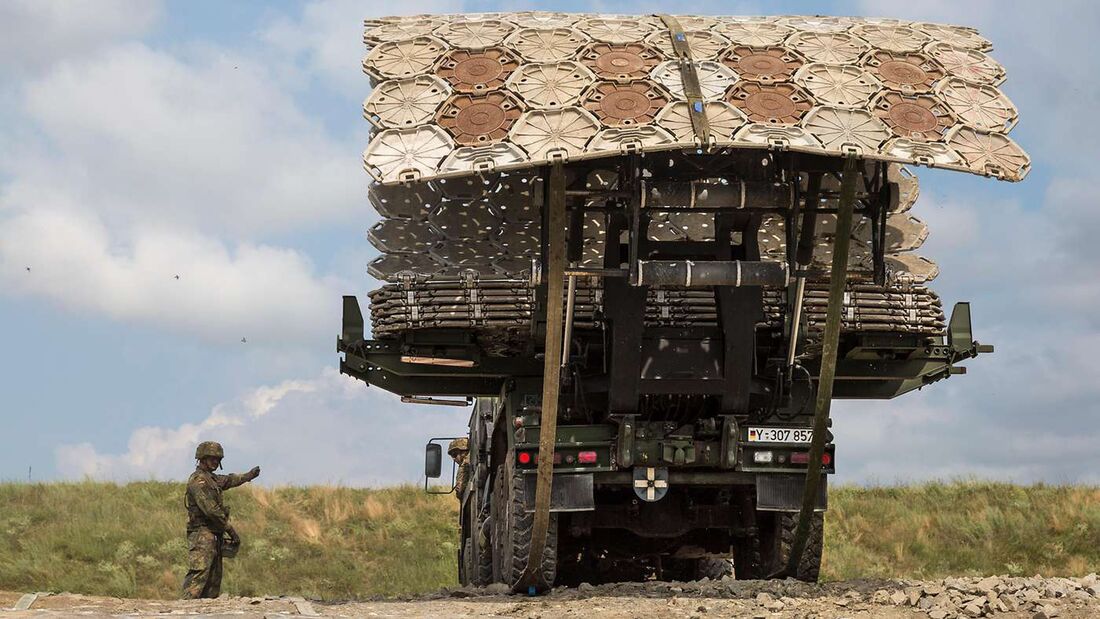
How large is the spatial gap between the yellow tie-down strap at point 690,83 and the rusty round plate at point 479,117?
118 cm

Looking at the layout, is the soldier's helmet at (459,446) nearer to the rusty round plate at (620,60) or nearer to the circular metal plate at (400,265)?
the circular metal plate at (400,265)

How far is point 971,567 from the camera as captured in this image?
1867 cm

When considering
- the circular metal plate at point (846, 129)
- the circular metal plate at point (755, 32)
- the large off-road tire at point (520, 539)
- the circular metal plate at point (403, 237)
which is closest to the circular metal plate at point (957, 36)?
the circular metal plate at point (755, 32)

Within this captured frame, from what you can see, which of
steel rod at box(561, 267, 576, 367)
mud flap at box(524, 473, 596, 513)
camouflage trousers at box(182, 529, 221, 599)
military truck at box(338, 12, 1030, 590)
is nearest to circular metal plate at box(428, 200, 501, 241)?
military truck at box(338, 12, 1030, 590)

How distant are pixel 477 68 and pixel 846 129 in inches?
104

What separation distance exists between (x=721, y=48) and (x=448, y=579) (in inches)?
408

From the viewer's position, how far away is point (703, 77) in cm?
1017

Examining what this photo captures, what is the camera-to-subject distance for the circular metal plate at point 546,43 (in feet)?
34.4

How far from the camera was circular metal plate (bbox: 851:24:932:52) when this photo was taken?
1095cm

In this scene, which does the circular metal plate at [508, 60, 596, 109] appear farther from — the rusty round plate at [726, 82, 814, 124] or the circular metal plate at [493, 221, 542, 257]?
the circular metal plate at [493, 221, 542, 257]

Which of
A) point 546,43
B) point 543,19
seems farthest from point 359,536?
point 546,43

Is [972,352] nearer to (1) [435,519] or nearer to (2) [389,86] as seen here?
(2) [389,86]

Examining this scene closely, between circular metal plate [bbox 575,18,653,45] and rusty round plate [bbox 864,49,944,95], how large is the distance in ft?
5.58

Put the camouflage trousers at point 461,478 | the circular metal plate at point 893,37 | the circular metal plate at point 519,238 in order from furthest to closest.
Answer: the camouflage trousers at point 461,478
the circular metal plate at point 519,238
the circular metal plate at point 893,37
